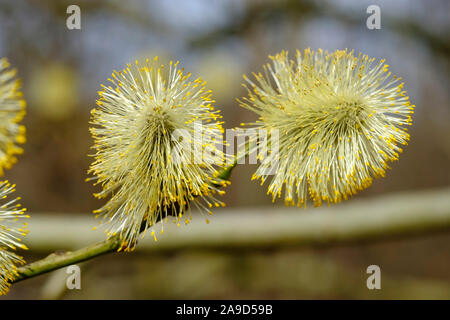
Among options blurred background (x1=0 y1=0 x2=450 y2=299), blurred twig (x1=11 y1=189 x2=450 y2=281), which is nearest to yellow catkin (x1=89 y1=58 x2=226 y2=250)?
blurred twig (x1=11 y1=189 x2=450 y2=281)

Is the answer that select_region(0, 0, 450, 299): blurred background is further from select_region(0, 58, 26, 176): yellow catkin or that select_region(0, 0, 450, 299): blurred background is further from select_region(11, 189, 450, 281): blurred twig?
select_region(0, 58, 26, 176): yellow catkin

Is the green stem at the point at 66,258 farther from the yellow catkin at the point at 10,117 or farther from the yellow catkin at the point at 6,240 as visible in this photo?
the yellow catkin at the point at 10,117

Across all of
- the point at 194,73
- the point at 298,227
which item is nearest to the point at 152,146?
the point at 298,227

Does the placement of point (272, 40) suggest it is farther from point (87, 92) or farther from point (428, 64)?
point (87, 92)

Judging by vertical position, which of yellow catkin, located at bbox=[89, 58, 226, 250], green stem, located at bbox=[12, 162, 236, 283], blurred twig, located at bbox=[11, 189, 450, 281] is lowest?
blurred twig, located at bbox=[11, 189, 450, 281]

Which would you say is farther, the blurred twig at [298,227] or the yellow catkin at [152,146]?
the blurred twig at [298,227]

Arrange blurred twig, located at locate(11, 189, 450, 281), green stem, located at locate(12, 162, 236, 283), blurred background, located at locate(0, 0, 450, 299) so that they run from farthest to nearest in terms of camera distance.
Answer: blurred background, located at locate(0, 0, 450, 299) → blurred twig, located at locate(11, 189, 450, 281) → green stem, located at locate(12, 162, 236, 283)

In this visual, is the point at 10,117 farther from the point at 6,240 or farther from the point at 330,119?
the point at 330,119

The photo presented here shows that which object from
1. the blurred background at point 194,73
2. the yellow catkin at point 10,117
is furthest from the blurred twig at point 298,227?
the yellow catkin at point 10,117

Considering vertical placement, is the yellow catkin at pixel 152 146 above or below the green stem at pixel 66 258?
above

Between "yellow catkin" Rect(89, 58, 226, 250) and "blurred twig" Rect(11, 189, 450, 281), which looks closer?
"yellow catkin" Rect(89, 58, 226, 250)
